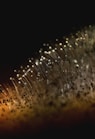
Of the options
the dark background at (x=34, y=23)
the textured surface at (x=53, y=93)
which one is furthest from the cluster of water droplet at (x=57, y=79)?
the dark background at (x=34, y=23)

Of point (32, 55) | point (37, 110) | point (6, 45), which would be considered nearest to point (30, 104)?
point (37, 110)

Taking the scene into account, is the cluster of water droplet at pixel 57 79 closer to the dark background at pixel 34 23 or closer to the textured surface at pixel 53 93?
the textured surface at pixel 53 93

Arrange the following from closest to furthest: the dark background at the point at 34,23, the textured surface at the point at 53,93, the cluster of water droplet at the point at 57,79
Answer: the textured surface at the point at 53,93, the cluster of water droplet at the point at 57,79, the dark background at the point at 34,23

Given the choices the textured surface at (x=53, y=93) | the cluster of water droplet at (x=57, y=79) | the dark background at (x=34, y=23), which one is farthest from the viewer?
the dark background at (x=34, y=23)

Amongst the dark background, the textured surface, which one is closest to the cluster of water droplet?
the textured surface

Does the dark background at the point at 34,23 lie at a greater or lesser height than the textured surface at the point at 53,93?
greater

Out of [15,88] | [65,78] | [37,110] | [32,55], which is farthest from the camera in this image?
[32,55]

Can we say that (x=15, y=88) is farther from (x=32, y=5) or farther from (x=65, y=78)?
(x=32, y=5)

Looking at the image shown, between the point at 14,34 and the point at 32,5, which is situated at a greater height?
the point at 32,5
